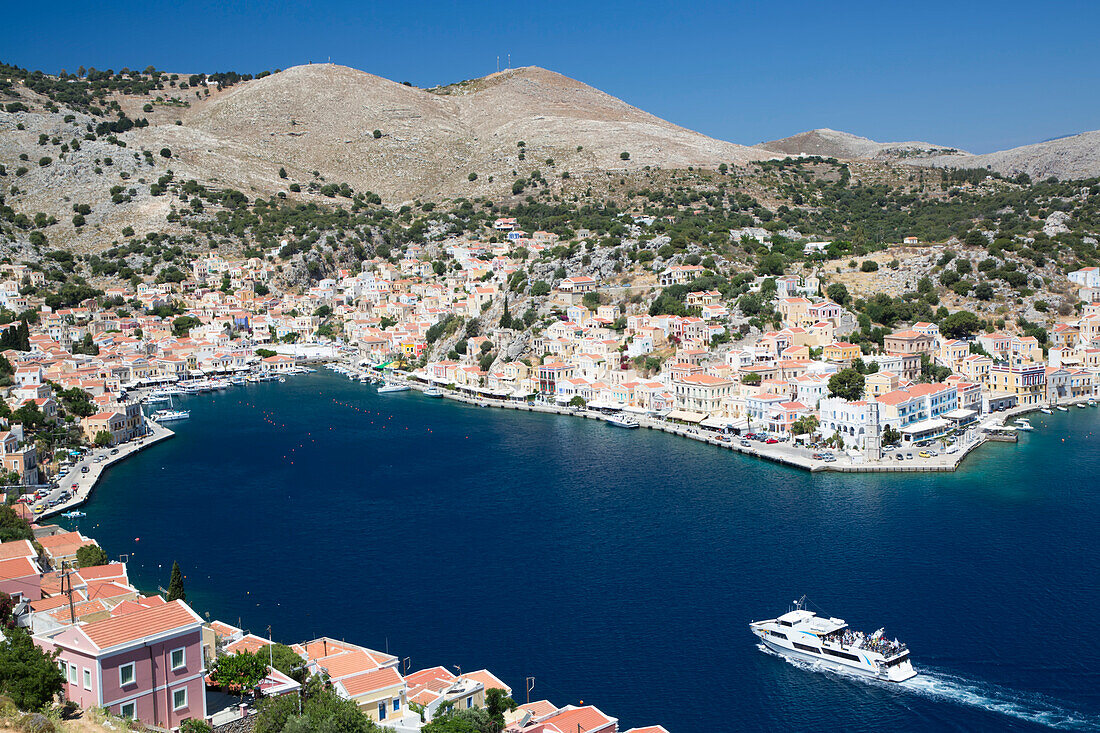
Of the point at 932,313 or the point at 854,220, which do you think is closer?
the point at 932,313

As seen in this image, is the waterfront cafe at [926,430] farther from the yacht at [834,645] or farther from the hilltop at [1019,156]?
the hilltop at [1019,156]

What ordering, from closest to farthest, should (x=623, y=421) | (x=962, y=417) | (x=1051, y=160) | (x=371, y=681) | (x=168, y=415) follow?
(x=371, y=681) < (x=962, y=417) < (x=623, y=421) < (x=168, y=415) < (x=1051, y=160)

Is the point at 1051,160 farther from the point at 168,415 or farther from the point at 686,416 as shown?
the point at 168,415

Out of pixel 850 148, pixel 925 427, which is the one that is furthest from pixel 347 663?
pixel 850 148

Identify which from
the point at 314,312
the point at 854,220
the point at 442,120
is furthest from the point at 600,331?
the point at 442,120

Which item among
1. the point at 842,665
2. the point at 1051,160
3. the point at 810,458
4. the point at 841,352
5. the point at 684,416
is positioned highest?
the point at 1051,160

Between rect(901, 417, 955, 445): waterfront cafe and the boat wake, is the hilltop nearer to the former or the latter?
rect(901, 417, 955, 445): waterfront cafe

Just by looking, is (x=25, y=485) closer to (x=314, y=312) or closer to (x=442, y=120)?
(x=314, y=312)
